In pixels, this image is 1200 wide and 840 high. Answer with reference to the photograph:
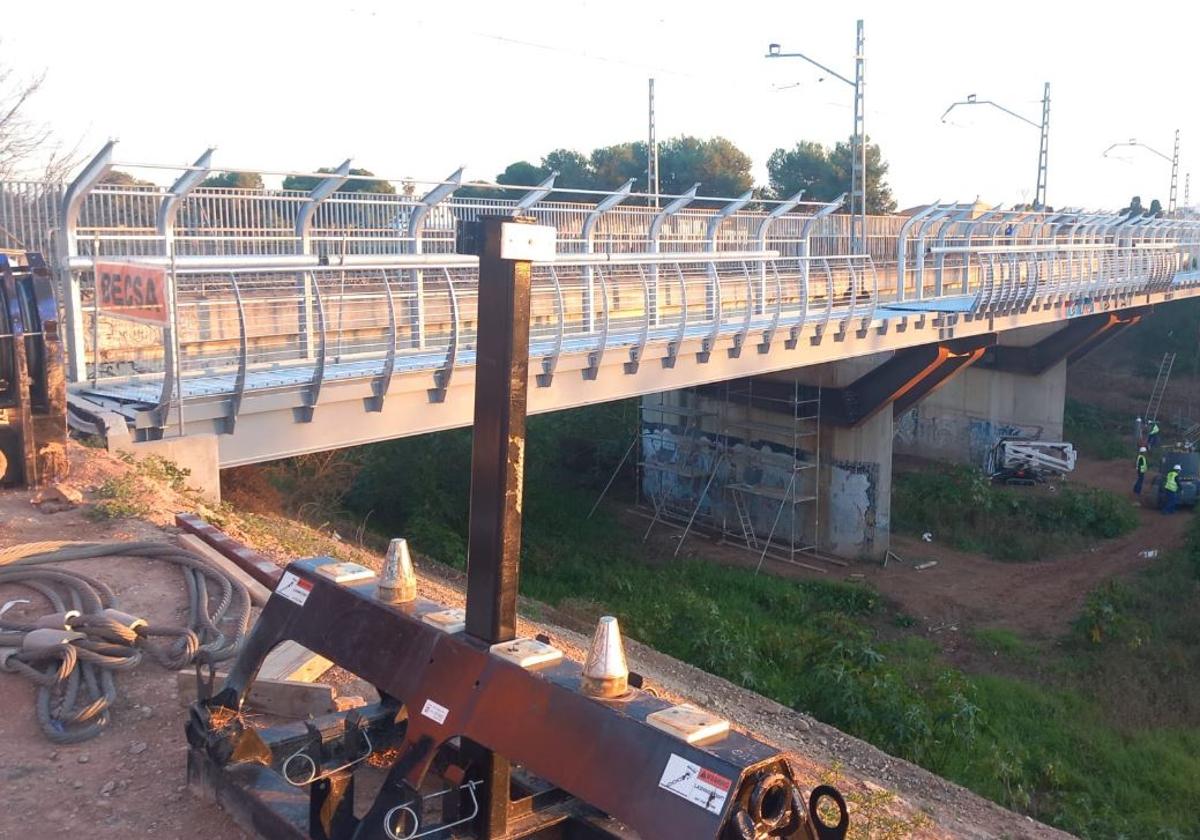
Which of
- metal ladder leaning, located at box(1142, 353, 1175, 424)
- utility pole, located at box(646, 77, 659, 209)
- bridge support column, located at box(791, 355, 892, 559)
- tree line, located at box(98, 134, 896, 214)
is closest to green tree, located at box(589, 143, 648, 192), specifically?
tree line, located at box(98, 134, 896, 214)

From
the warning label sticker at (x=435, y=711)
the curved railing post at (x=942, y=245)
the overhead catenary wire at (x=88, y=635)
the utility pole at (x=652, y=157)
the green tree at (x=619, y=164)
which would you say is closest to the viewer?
the warning label sticker at (x=435, y=711)

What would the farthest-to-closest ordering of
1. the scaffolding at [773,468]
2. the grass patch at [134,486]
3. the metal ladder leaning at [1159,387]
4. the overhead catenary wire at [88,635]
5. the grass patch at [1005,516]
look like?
the metal ladder leaning at [1159,387]
the grass patch at [1005,516]
the scaffolding at [773,468]
the grass patch at [134,486]
the overhead catenary wire at [88,635]

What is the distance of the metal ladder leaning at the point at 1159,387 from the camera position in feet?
124

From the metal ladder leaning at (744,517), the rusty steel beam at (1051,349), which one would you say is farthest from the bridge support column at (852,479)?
the rusty steel beam at (1051,349)

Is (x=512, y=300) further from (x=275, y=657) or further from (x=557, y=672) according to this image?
(x=275, y=657)

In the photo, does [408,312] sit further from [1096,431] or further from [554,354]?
[1096,431]

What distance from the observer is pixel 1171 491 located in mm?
25406

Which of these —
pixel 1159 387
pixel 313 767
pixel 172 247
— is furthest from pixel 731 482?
pixel 1159 387

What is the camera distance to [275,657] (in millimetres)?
5188

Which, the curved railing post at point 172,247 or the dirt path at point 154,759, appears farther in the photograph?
the curved railing post at point 172,247

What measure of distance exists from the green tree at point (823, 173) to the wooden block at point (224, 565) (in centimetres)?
4551

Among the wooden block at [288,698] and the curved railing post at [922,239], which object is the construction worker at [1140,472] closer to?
the curved railing post at [922,239]

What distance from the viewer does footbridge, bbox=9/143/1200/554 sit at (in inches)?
358

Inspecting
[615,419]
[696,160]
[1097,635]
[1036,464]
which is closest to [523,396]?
[1097,635]
